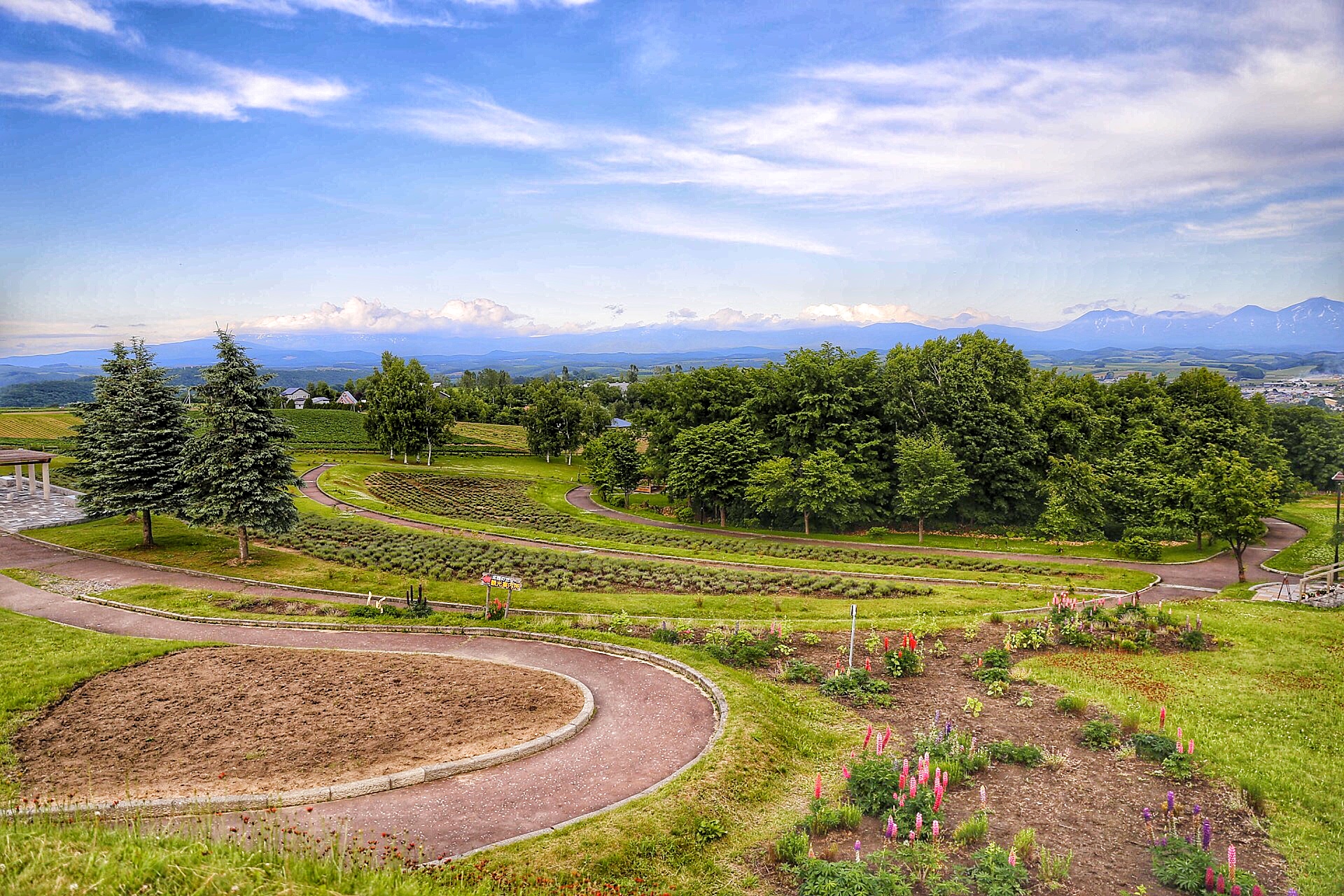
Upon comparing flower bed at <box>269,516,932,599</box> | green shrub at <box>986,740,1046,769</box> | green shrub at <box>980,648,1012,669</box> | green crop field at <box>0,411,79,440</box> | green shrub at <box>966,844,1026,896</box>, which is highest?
green crop field at <box>0,411,79,440</box>

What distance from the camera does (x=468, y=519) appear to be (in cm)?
4609

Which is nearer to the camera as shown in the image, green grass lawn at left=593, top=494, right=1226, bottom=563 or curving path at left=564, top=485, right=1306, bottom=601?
curving path at left=564, top=485, right=1306, bottom=601

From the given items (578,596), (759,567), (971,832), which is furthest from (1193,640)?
(578,596)

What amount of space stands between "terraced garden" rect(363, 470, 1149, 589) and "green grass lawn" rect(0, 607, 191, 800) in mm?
23654

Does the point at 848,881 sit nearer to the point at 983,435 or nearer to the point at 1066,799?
the point at 1066,799

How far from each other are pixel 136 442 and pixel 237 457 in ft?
18.7

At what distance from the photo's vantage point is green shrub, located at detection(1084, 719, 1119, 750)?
38.5 feet

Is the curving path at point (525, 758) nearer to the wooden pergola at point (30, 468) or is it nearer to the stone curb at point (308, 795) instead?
the stone curb at point (308, 795)

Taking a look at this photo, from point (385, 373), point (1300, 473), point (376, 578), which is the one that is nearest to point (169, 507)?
point (376, 578)

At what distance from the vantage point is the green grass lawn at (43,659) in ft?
41.2

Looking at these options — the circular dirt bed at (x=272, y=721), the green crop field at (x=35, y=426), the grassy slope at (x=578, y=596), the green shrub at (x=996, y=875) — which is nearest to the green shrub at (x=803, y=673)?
the grassy slope at (x=578, y=596)

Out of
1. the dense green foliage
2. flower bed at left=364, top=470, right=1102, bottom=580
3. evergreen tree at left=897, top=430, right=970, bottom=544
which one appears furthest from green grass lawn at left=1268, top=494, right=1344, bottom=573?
evergreen tree at left=897, top=430, right=970, bottom=544

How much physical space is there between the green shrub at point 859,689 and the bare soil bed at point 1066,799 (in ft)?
0.77

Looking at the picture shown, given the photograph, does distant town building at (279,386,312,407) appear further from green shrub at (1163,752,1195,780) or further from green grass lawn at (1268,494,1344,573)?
green shrub at (1163,752,1195,780)
